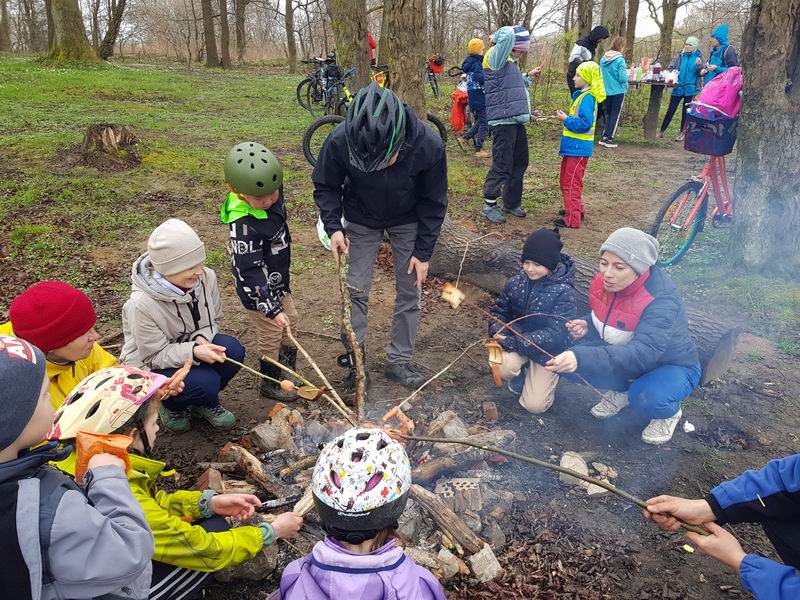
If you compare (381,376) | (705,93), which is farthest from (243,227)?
(705,93)

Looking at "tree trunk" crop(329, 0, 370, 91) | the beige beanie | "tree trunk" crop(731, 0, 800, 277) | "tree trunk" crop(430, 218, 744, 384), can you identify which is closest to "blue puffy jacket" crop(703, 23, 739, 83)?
"tree trunk" crop(731, 0, 800, 277)

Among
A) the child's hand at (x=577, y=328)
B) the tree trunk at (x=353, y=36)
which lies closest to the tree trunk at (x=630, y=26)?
the tree trunk at (x=353, y=36)

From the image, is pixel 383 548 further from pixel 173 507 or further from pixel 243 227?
pixel 243 227

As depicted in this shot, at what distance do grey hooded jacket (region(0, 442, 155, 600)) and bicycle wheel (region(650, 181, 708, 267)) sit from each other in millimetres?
5517

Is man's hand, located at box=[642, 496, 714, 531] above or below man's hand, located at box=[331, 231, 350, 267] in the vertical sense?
below

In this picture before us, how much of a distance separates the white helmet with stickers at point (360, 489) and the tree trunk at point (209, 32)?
23.4 meters

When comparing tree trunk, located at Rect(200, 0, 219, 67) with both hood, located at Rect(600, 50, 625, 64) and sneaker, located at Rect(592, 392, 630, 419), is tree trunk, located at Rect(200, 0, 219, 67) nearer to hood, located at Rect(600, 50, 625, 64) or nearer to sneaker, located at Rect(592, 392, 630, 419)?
hood, located at Rect(600, 50, 625, 64)

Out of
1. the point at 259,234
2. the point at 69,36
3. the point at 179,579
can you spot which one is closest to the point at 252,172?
the point at 259,234

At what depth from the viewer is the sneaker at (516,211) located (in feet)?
23.6

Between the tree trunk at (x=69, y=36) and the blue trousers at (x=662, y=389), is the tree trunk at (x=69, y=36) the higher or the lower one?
the higher one

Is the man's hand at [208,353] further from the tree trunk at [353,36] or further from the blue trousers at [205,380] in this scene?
the tree trunk at [353,36]

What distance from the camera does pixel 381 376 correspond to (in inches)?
162

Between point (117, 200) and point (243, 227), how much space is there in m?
4.88

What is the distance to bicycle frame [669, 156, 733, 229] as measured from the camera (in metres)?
5.45
